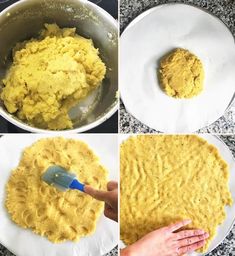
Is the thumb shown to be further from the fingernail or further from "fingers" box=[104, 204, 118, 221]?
the fingernail

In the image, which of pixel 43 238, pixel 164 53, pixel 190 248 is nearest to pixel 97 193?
pixel 43 238

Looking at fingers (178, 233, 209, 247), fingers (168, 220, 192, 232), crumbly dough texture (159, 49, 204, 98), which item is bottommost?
fingers (178, 233, 209, 247)

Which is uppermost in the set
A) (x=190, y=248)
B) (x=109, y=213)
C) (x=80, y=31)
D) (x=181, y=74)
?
(x=80, y=31)

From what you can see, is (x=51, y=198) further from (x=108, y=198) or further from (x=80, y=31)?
(x=80, y=31)

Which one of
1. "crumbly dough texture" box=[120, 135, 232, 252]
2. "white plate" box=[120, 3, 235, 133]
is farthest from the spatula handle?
"white plate" box=[120, 3, 235, 133]

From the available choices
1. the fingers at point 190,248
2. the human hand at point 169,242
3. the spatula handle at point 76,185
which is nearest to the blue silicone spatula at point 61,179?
the spatula handle at point 76,185

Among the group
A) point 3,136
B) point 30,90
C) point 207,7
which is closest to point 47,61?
point 30,90
